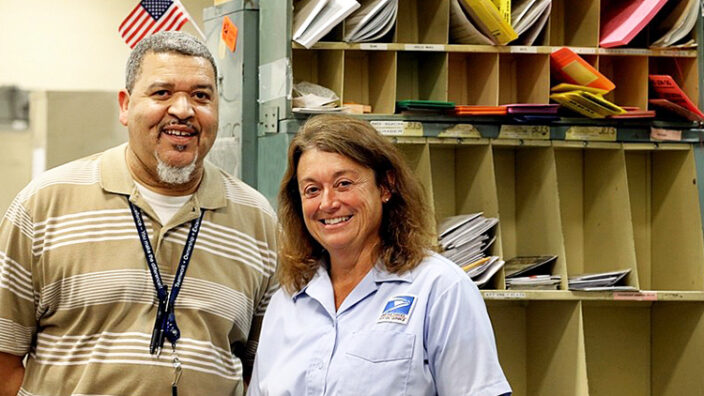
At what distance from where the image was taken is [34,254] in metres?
2.26

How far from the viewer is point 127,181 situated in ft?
7.72

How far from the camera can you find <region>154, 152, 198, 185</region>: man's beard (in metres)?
2.31

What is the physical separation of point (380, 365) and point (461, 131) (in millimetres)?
1569

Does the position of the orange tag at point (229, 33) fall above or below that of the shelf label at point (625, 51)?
above

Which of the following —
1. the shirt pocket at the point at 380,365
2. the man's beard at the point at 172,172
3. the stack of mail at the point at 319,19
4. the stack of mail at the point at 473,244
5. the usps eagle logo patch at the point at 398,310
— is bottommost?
the shirt pocket at the point at 380,365

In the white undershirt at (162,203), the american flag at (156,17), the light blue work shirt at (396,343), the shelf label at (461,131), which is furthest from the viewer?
the american flag at (156,17)

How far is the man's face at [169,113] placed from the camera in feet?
7.55

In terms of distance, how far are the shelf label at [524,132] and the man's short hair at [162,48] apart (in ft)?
4.65

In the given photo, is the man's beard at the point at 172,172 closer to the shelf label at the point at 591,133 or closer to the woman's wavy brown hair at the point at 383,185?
A: the woman's wavy brown hair at the point at 383,185

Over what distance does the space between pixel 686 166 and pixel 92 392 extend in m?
2.50

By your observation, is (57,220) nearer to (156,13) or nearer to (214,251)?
(214,251)

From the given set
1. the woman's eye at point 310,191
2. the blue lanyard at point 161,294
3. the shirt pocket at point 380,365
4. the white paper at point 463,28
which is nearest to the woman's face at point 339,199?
the woman's eye at point 310,191

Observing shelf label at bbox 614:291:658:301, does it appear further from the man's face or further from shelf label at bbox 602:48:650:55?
the man's face

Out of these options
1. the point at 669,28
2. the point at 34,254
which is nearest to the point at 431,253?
the point at 34,254
